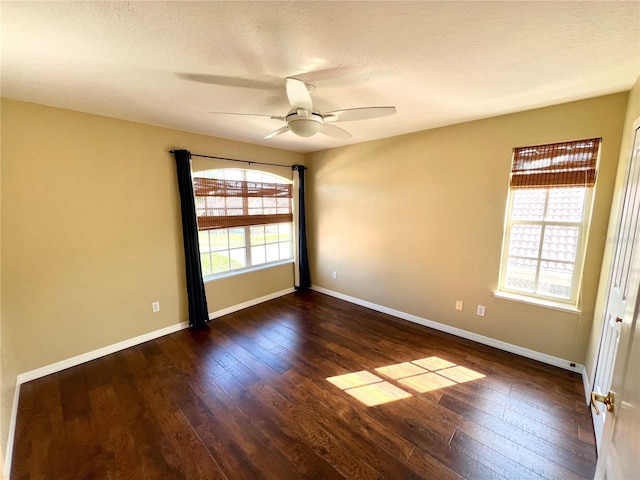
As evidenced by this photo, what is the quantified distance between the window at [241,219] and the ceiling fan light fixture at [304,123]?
1.91 metres

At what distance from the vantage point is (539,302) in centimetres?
254

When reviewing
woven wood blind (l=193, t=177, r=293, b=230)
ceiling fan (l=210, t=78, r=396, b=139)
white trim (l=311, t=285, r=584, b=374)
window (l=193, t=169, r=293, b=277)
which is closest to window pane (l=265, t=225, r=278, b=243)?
window (l=193, t=169, r=293, b=277)

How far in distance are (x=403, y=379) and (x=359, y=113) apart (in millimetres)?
2255

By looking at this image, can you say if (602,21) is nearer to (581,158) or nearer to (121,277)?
(581,158)

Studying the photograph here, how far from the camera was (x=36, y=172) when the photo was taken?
224 centimetres

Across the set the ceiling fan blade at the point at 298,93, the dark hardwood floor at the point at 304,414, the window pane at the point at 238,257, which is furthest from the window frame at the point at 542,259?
the window pane at the point at 238,257

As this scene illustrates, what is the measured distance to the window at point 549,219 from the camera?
229 cm

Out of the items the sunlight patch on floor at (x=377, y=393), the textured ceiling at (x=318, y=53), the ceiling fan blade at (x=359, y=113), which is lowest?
the sunlight patch on floor at (x=377, y=393)

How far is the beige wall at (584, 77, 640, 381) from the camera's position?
183cm

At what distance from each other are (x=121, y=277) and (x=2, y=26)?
2159mm

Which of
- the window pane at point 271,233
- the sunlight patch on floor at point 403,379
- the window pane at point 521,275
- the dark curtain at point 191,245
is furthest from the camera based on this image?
the window pane at point 271,233

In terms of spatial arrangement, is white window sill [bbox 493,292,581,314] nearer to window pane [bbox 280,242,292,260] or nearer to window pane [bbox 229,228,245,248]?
window pane [bbox 280,242,292,260]

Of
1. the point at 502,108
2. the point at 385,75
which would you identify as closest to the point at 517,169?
the point at 502,108

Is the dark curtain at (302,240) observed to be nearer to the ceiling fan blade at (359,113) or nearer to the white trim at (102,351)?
the white trim at (102,351)
